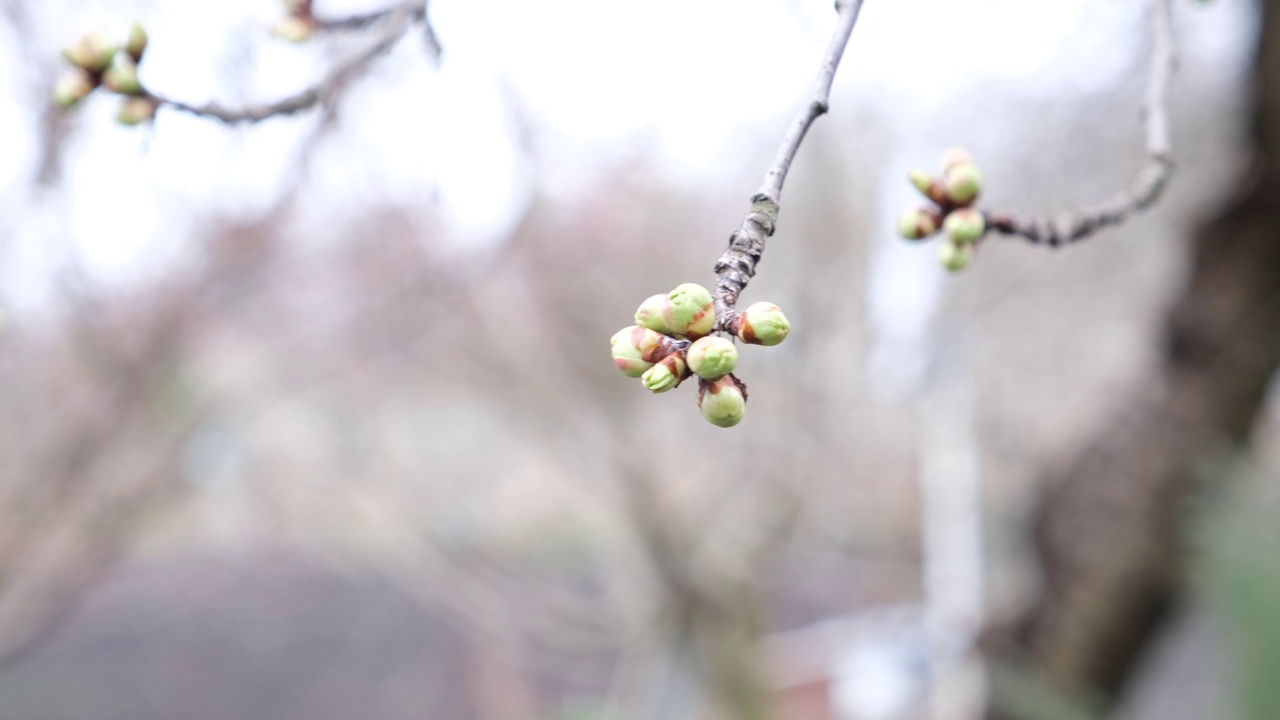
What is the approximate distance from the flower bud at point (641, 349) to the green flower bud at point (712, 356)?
0.18ft

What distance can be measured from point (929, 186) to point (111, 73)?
0.86 meters

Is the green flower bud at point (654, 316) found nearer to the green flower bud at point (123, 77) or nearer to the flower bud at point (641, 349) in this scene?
the flower bud at point (641, 349)

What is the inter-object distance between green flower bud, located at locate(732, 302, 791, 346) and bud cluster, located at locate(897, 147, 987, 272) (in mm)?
363

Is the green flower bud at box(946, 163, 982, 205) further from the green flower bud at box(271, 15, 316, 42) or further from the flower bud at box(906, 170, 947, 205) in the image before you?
the green flower bud at box(271, 15, 316, 42)

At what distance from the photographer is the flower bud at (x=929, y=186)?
0.87m

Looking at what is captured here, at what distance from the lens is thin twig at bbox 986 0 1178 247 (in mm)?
868

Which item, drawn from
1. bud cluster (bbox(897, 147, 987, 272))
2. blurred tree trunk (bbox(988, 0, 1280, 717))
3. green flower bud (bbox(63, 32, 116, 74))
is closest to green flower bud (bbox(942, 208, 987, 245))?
bud cluster (bbox(897, 147, 987, 272))

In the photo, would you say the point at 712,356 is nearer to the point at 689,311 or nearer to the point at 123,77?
the point at 689,311

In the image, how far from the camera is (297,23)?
3.48 ft

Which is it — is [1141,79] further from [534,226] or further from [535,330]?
[535,330]

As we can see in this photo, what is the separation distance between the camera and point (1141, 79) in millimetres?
2857

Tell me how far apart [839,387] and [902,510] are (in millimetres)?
2510

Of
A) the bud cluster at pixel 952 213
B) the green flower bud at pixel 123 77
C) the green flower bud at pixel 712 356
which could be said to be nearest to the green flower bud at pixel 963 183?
the bud cluster at pixel 952 213

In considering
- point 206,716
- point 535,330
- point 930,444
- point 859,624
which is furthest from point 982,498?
point 206,716
